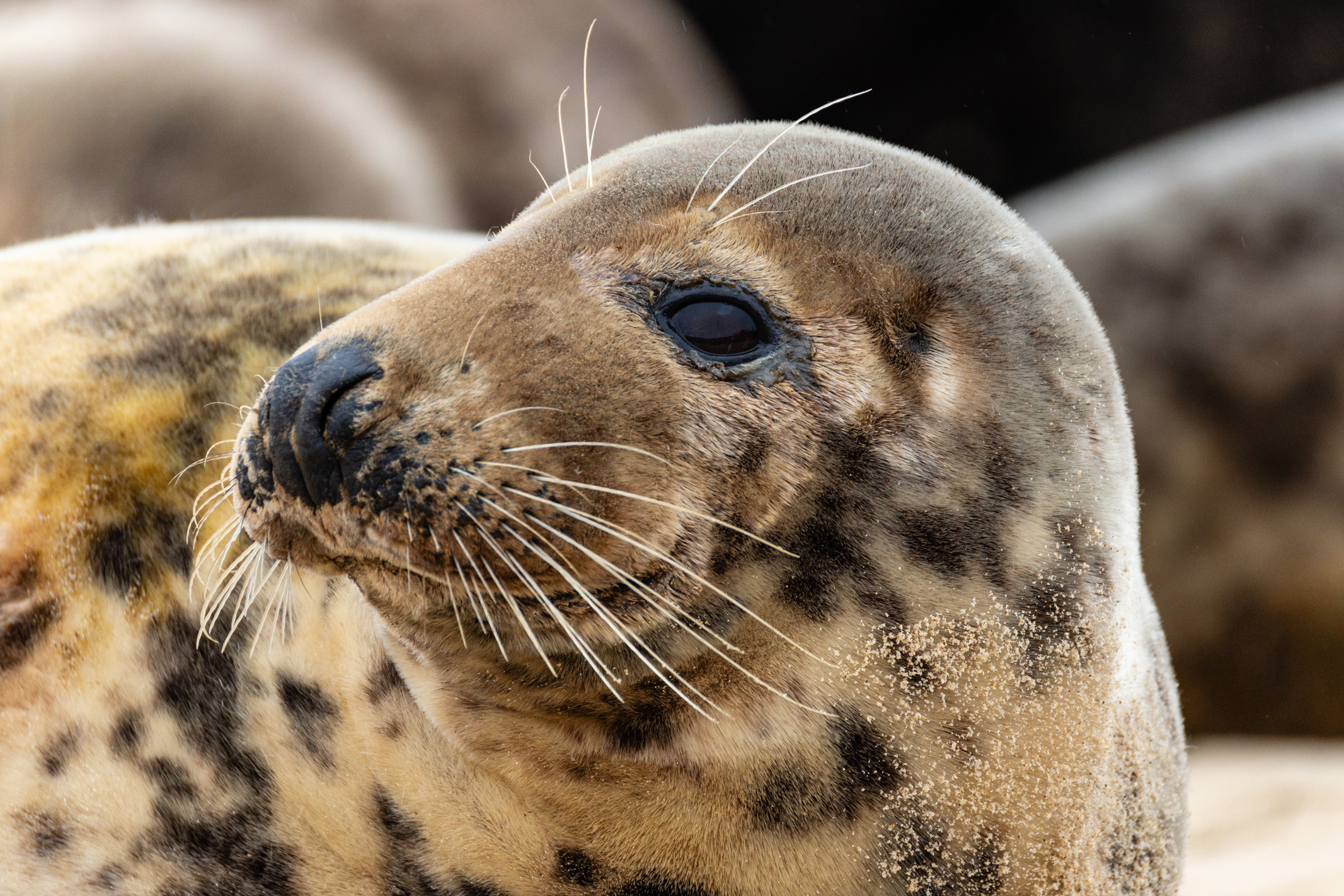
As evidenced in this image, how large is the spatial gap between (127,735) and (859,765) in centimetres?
124

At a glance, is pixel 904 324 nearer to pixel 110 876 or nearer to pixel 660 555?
pixel 660 555

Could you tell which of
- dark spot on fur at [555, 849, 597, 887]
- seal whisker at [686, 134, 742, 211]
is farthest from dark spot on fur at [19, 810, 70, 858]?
seal whisker at [686, 134, 742, 211]

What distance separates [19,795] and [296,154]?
369cm

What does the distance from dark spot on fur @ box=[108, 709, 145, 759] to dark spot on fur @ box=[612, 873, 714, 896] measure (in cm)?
88

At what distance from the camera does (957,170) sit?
2352 mm

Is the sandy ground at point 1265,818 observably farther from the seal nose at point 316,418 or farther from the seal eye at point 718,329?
the seal nose at point 316,418

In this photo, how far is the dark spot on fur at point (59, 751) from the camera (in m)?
2.37

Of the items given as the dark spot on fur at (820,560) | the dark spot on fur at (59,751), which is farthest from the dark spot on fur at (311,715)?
the dark spot on fur at (820,560)

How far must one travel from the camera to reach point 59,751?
93.7 inches

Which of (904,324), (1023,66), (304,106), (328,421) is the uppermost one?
(1023,66)

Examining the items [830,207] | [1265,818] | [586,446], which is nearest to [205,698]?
[586,446]

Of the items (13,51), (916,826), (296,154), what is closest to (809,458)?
(916,826)

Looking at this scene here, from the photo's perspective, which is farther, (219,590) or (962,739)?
(219,590)

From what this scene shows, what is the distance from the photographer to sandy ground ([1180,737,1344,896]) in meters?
3.71
